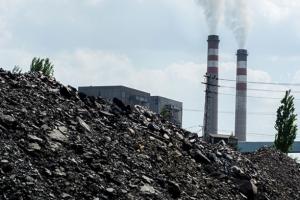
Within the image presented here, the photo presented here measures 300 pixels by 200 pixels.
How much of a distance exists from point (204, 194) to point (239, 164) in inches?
196

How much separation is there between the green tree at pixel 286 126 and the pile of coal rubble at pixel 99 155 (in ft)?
77.5

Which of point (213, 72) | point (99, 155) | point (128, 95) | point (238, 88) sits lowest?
point (99, 155)

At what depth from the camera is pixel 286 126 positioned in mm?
44406

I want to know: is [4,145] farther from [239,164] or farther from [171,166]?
[239,164]

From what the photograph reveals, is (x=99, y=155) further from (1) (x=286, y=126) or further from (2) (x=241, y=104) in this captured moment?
(2) (x=241, y=104)

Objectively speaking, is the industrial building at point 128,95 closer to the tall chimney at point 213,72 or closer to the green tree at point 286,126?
the tall chimney at point 213,72

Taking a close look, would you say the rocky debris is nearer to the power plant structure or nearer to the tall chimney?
the tall chimney

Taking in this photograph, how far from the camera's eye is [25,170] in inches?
440

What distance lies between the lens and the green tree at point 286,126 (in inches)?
1711


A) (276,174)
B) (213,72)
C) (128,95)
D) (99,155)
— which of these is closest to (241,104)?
(213,72)

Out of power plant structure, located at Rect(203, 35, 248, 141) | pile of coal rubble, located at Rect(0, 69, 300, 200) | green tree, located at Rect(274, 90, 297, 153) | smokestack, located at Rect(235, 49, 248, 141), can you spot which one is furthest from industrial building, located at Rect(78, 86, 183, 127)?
pile of coal rubble, located at Rect(0, 69, 300, 200)

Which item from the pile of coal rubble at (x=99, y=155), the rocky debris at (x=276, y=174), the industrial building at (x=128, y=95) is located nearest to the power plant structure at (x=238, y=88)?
the industrial building at (x=128, y=95)

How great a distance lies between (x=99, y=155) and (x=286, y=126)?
3329 cm

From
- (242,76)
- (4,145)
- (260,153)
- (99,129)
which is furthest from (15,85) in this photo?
(242,76)
